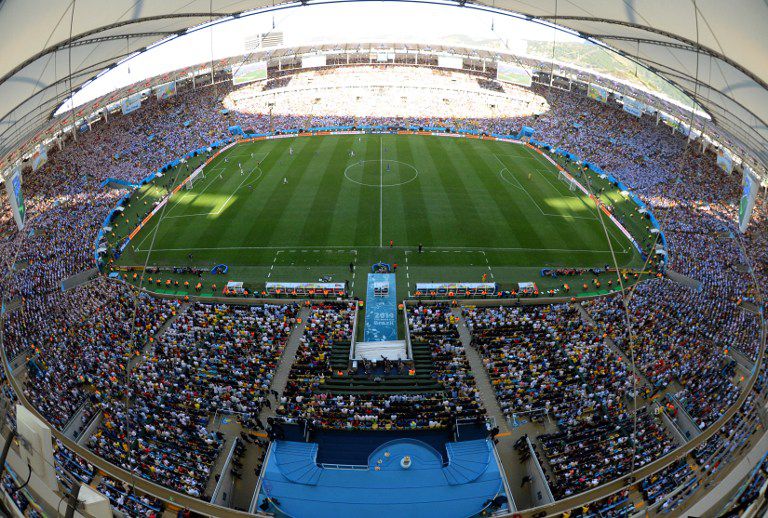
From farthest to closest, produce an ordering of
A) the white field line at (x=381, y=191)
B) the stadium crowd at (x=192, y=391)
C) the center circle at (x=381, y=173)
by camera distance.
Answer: the center circle at (x=381, y=173) → the white field line at (x=381, y=191) → the stadium crowd at (x=192, y=391)

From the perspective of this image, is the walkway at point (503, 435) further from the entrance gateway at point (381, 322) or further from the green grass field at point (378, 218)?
the green grass field at point (378, 218)

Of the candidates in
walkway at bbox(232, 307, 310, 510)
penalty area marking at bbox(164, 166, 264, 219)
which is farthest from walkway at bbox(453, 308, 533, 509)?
penalty area marking at bbox(164, 166, 264, 219)

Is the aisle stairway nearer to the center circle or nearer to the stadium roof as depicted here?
the stadium roof

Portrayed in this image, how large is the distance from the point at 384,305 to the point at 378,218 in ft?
44.6

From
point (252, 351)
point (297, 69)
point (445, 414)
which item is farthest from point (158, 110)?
point (445, 414)

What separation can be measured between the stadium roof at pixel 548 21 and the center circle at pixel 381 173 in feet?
83.6

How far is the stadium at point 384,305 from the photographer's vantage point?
58.4 ft

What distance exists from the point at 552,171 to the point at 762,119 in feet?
113

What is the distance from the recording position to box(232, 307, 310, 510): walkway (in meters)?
19.4

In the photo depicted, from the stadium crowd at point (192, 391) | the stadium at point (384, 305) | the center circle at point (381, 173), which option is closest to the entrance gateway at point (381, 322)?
the stadium at point (384, 305)

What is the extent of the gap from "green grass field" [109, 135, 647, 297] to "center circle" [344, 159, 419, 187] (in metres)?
0.22

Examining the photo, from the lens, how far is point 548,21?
26.8 metres

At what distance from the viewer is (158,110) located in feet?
219

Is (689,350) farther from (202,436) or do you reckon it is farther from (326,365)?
(202,436)
